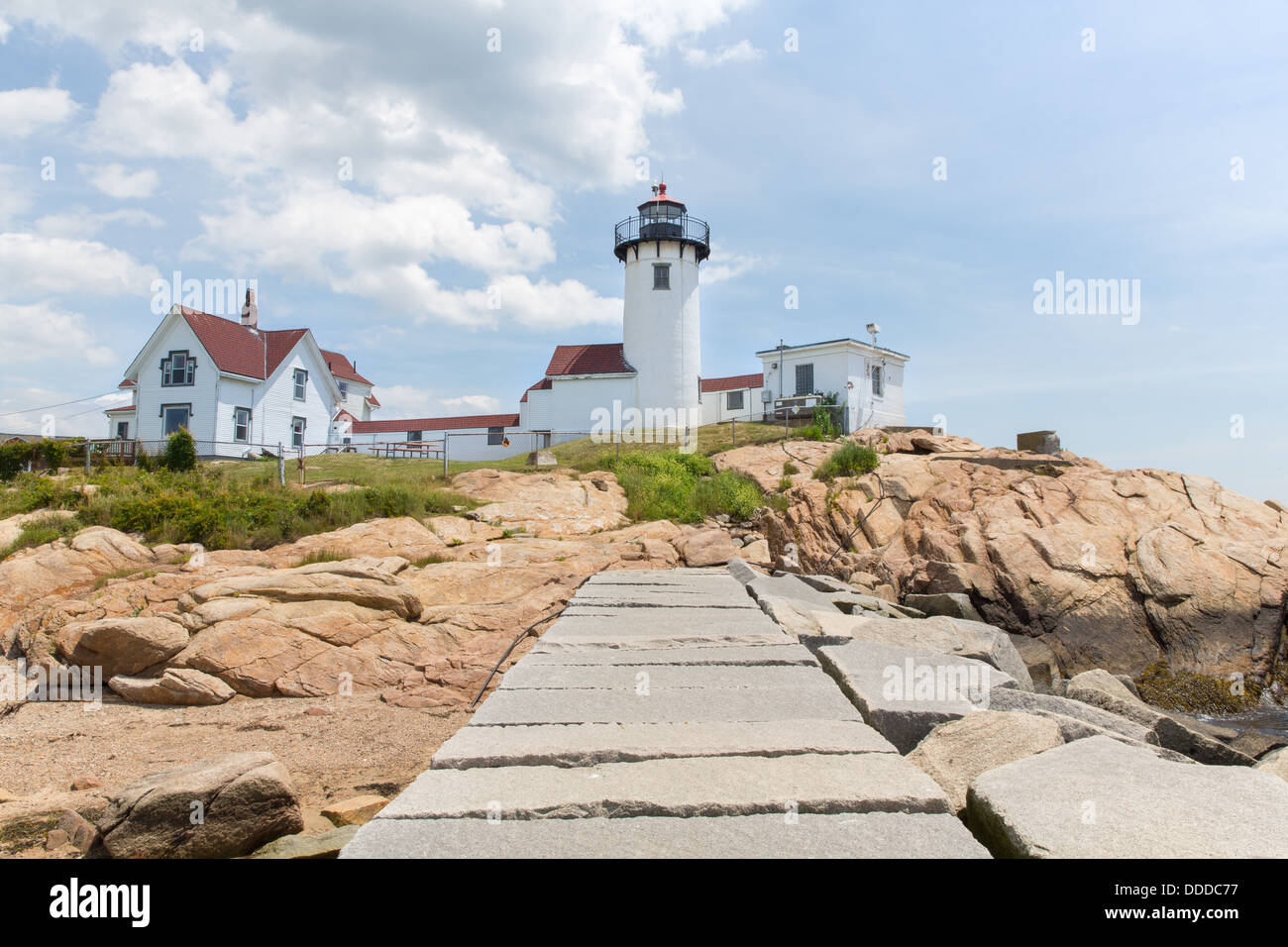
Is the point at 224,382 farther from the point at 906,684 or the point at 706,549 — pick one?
the point at 906,684

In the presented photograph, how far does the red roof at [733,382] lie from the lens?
127 ft

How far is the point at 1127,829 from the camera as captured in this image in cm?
257

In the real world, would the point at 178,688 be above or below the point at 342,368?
below

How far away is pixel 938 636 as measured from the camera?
6.89 metres

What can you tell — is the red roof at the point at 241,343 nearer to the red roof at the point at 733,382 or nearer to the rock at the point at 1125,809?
the red roof at the point at 733,382

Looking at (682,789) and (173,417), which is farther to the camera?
(173,417)

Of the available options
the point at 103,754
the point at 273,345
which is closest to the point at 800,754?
the point at 103,754

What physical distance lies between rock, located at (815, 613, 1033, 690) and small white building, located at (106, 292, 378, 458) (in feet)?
89.7

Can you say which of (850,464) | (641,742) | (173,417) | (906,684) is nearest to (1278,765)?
(906,684)

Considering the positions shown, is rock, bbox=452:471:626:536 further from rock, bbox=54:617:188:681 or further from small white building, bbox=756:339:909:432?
small white building, bbox=756:339:909:432

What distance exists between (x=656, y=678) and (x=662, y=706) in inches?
22.4

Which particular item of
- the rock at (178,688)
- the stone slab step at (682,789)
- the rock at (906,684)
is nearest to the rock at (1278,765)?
the rock at (906,684)

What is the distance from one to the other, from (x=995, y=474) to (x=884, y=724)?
11890mm
